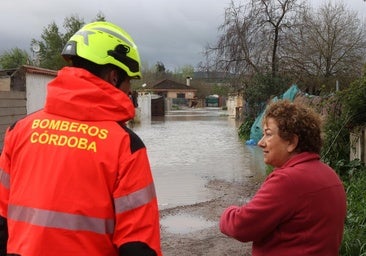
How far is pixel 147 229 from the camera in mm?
1801

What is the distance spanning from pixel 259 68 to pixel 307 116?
66.8 ft

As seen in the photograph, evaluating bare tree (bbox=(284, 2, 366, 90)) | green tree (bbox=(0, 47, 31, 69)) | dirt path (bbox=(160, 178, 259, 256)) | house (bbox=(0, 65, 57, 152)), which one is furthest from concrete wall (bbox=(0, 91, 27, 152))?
green tree (bbox=(0, 47, 31, 69))

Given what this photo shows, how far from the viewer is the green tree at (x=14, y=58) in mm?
33566

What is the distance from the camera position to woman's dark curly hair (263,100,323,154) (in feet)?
7.88

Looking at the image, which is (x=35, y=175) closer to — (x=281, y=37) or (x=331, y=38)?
(x=281, y=37)

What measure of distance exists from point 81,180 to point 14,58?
35.2m

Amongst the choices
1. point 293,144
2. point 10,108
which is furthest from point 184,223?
point 10,108

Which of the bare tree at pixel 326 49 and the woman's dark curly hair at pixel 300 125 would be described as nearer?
the woman's dark curly hair at pixel 300 125

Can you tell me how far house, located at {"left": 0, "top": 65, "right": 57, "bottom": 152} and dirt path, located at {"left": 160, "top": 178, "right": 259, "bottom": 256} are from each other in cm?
466

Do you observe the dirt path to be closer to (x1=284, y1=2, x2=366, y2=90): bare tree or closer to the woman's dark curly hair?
the woman's dark curly hair

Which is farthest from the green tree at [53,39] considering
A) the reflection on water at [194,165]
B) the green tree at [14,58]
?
the reflection on water at [194,165]

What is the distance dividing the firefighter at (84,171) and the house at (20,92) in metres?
8.57

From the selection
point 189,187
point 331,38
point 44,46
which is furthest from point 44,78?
point 44,46

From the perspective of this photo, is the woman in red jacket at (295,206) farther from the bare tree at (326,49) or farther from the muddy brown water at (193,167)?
the bare tree at (326,49)
